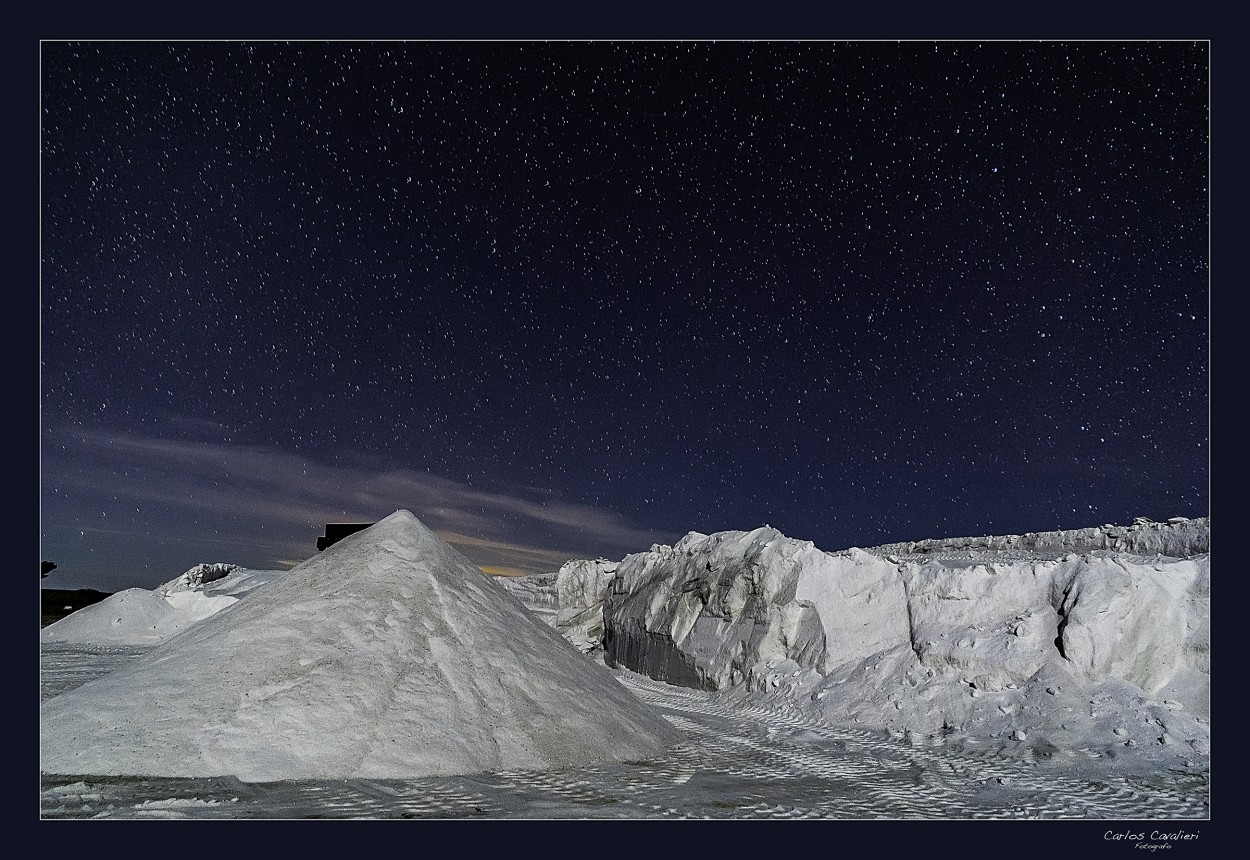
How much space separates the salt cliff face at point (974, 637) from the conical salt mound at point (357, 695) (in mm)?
3002

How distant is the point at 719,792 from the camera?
4.80m

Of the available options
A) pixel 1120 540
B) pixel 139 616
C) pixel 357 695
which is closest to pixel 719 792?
pixel 357 695

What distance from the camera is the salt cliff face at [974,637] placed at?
23.4 feet

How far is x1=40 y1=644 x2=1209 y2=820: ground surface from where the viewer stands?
419 centimetres

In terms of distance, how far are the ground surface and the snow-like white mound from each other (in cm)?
1028

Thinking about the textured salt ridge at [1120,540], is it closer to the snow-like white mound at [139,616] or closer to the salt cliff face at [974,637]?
the salt cliff face at [974,637]

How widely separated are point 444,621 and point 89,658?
27.4 ft

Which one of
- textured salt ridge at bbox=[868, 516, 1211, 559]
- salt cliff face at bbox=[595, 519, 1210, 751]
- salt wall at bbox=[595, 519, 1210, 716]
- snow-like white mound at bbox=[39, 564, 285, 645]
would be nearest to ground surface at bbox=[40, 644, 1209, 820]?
salt cliff face at bbox=[595, 519, 1210, 751]

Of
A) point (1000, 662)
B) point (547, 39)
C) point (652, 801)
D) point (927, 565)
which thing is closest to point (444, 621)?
point (652, 801)

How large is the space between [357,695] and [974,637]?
20.1ft

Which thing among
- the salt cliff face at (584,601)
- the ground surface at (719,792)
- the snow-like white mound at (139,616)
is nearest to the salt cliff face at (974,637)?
the ground surface at (719,792)

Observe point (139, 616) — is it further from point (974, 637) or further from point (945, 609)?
point (974, 637)

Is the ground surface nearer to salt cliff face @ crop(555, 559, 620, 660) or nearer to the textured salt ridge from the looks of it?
the textured salt ridge

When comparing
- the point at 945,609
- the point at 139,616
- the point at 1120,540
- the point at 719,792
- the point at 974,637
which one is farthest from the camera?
the point at 139,616
